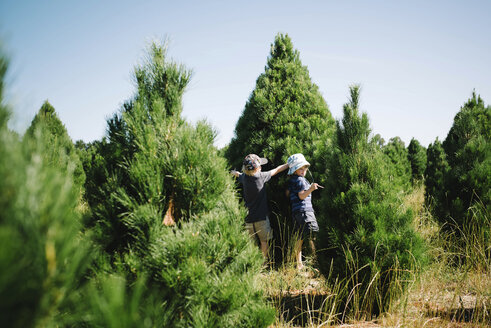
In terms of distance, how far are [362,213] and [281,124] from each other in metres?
2.31

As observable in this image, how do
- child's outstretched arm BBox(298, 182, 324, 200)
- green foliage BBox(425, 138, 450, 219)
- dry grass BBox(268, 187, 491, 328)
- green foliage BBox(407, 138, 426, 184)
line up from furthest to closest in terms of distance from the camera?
green foliage BBox(407, 138, 426, 184) → green foliage BBox(425, 138, 450, 219) → child's outstretched arm BBox(298, 182, 324, 200) → dry grass BBox(268, 187, 491, 328)

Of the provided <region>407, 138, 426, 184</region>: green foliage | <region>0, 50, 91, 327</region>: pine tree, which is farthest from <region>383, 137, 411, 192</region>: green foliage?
<region>0, 50, 91, 327</region>: pine tree

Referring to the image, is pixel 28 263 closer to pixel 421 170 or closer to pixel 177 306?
pixel 177 306

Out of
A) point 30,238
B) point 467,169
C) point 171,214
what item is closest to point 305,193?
point 171,214

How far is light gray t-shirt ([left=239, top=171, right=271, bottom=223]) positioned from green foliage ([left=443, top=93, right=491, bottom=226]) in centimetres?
355

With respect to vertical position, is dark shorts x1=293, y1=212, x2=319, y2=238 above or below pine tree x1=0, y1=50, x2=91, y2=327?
below

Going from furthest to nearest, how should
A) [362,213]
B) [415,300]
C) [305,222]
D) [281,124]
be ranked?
[281,124], [305,222], [415,300], [362,213]

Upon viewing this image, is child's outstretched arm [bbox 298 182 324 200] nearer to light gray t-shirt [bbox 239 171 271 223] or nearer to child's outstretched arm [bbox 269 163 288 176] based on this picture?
child's outstretched arm [bbox 269 163 288 176]

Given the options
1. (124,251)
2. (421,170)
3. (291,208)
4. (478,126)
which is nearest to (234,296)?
→ (124,251)

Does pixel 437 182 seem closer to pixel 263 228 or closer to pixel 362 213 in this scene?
pixel 263 228

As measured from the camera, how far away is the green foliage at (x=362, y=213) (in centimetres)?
298

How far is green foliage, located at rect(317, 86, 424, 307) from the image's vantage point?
298 centimetres

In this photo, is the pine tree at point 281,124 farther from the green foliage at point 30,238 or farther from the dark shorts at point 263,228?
the green foliage at point 30,238

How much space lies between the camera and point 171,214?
6.29 feet
